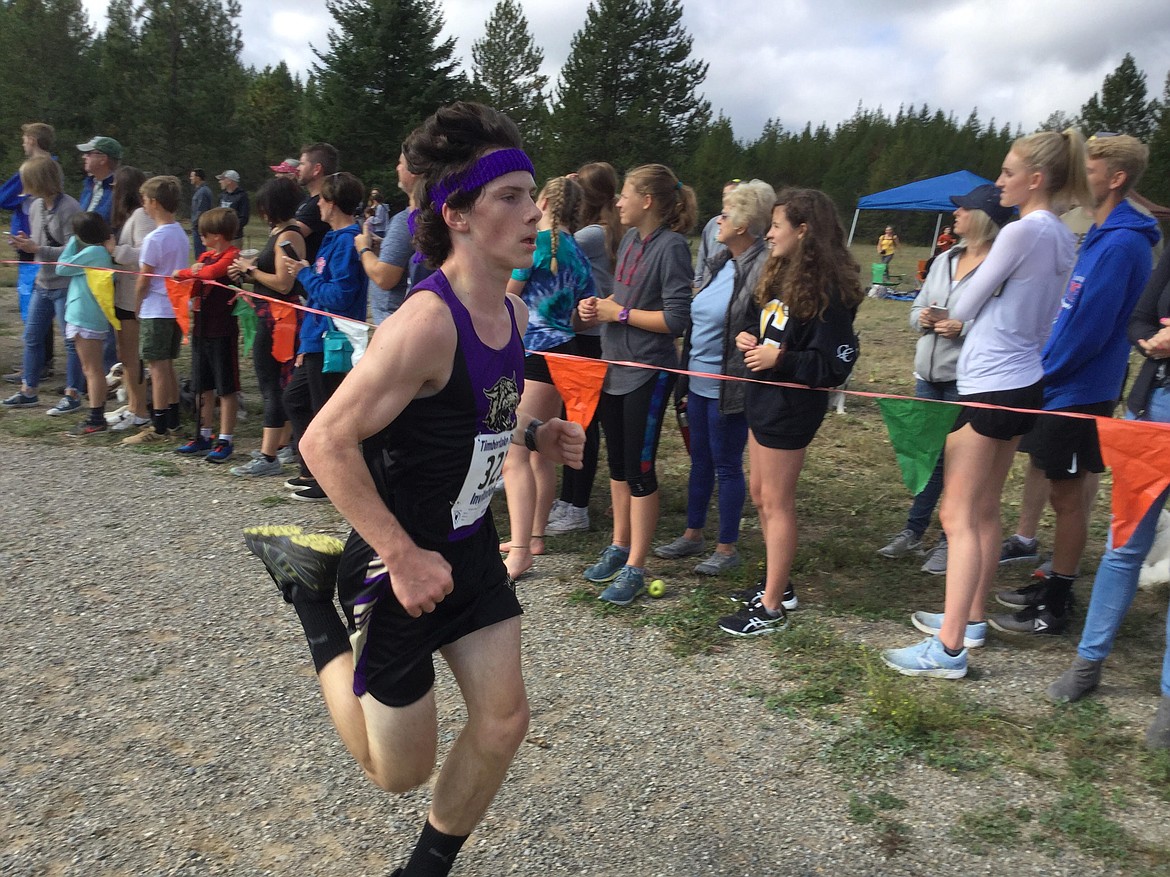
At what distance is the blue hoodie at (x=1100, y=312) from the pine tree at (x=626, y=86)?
1910 inches

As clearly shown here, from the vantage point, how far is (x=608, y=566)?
499 centimetres

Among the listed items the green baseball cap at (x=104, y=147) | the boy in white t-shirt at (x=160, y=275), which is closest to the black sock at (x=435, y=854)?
the boy in white t-shirt at (x=160, y=275)

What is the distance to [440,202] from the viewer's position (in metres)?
2.36

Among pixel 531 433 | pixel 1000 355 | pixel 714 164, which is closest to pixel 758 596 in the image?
pixel 1000 355

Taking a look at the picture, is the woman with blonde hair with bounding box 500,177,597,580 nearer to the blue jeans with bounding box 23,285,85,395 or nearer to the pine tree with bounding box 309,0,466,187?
the blue jeans with bounding box 23,285,85,395

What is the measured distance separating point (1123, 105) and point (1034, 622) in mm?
69303

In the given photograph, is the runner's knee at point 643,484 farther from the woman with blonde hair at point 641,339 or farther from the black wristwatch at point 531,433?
the black wristwatch at point 531,433

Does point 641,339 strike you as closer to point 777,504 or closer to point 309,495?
point 777,504

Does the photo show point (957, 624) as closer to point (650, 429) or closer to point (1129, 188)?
point (650, 429)

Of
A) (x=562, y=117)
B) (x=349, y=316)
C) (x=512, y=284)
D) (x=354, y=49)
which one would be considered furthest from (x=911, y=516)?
(x=562, y=117)

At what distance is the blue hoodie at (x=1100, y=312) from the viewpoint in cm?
404

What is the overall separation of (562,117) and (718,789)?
52.5 metres

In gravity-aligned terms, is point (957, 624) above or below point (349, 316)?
below

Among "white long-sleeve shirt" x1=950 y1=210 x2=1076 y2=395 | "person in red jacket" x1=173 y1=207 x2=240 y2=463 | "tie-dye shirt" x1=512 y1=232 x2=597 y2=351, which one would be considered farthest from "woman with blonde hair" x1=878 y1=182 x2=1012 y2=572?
"person in red jacket" x1=173 y1=207 x2=240 y2=463
